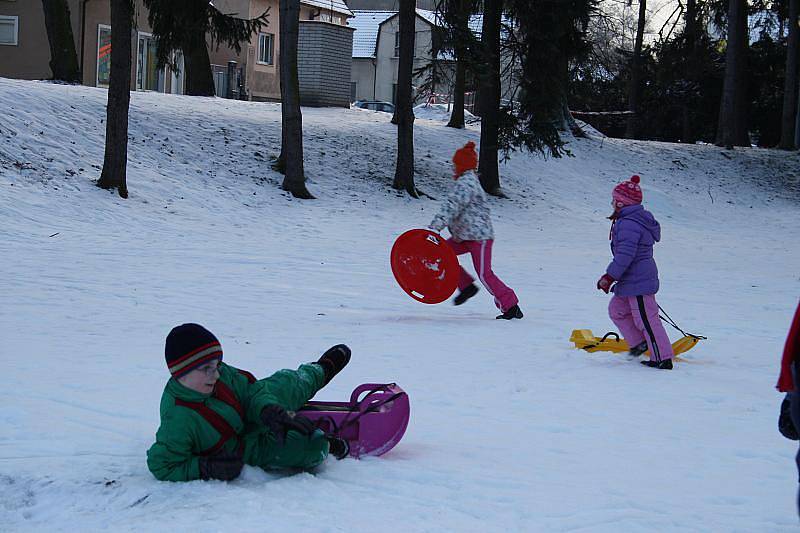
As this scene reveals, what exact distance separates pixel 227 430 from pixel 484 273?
5196mm

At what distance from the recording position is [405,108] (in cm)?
2066

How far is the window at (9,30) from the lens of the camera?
35438mm

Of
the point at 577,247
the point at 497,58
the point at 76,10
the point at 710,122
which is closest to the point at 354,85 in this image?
the point at 710,122

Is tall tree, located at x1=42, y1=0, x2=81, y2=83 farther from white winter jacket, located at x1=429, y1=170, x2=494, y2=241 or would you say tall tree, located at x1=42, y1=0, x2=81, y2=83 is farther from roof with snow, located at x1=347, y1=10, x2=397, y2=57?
roof with snow, located at x1=347, y1=10, x2=397, y2=57

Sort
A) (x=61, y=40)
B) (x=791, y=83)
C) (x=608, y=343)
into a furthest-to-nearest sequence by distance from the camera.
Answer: (x=791, y=83), (x=61, y=40), (x=608, y=343)

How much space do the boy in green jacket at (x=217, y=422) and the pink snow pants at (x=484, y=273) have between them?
4.89 m

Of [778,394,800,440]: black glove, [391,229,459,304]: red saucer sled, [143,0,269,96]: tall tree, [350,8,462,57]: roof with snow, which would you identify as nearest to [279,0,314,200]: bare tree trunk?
[143,0,269,96]: tall tree

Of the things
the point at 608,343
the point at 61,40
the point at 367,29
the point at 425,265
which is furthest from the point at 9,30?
the point at 367,29

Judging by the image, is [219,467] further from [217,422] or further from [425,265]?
[425,265]

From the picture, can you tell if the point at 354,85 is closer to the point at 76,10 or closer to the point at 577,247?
the point at 76,10

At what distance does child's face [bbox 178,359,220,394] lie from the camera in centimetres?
425

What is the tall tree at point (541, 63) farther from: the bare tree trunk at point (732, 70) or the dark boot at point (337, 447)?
the dark boot at point (337, 447)

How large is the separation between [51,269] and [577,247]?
33.3 feet

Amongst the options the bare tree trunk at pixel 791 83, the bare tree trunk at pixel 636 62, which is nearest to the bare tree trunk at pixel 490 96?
the bare tree trunk at pixel 636 62
